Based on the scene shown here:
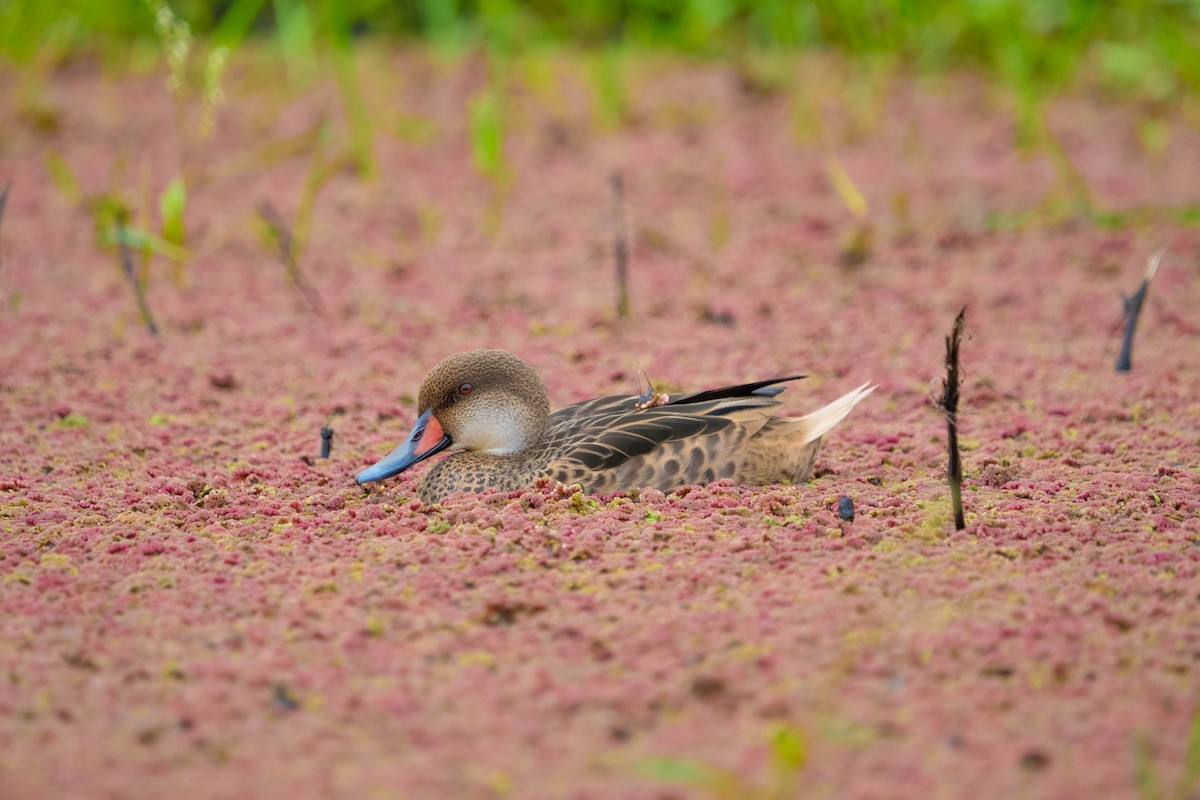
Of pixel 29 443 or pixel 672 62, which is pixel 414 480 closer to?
pixel 29 443

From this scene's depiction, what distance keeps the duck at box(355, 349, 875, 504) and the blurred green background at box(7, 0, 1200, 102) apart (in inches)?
162

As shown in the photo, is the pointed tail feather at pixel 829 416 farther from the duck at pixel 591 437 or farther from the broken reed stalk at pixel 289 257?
the broken reed stalk at pixel 289 257

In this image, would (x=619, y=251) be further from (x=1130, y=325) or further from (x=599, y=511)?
(x=599, y=511)

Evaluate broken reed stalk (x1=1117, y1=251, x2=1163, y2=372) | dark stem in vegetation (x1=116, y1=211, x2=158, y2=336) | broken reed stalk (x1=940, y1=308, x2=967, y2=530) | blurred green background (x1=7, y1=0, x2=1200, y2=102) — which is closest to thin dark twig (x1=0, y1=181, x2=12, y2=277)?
dark stem in vegetation (x1=116, y1=211, x2=158, y2=336)

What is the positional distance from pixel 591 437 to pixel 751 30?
5678 millimetres

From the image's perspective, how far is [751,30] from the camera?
835 cm

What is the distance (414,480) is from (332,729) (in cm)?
137

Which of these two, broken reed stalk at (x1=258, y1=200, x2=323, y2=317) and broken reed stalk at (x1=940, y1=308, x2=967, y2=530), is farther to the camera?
broken reed stalk at (x1=258, y1=200, x2=323, y2=317)

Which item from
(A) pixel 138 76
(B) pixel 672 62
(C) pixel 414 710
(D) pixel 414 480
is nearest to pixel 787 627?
(C) pixel 414 710

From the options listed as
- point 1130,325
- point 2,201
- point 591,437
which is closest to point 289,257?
point 2,201

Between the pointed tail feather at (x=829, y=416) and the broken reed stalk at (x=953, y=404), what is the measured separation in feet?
1.37

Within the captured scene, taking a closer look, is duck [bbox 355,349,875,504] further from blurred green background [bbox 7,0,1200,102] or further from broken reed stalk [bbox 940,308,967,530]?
blurred green background [bbox 7,0,1200,102]

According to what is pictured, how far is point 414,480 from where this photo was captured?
3.55m

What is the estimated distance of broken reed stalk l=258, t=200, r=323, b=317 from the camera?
513 centimetres
